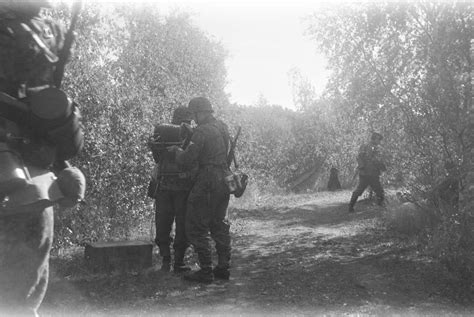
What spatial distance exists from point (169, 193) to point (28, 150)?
4400mm

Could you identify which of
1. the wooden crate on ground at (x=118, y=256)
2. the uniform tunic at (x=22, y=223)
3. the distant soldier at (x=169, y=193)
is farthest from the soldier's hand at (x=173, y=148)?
the uniform tunic at (x=22, y=223)

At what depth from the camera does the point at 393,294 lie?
5.50m

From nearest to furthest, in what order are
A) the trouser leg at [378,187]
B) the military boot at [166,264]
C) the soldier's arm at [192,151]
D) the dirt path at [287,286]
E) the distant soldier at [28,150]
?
the distant soldier at [28,150] < the dirt path at [287,286] < the soldier's arm at [192,151] < the military boot at [166,264] < the trouser leg at [378,187]

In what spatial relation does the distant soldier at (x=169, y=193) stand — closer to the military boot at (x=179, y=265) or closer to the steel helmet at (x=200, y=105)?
the military boot at (x=179, y=265)

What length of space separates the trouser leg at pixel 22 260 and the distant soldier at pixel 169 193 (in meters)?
4.17

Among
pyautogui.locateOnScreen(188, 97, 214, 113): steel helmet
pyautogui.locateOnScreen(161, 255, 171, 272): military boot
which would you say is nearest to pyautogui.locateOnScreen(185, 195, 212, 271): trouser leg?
pyautogui.locateOnScreen(161, 255, 171, 272): military boot

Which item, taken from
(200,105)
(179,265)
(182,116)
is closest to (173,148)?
(200,105)

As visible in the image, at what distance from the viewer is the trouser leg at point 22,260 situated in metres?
2.02

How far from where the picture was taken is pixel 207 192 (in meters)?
5.98

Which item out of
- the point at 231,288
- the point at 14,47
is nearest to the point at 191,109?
the point at 231,288

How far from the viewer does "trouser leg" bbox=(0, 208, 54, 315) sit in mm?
2023

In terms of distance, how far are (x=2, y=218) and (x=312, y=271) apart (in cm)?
529

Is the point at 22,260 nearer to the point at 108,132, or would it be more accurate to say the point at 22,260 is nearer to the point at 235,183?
the point at 235,183

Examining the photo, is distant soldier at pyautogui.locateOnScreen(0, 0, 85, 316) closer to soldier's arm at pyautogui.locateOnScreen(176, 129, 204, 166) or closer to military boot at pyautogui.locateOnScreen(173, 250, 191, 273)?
soldier's arm at pyautogui.locateOnScreen(176, 129, 204, 166)
